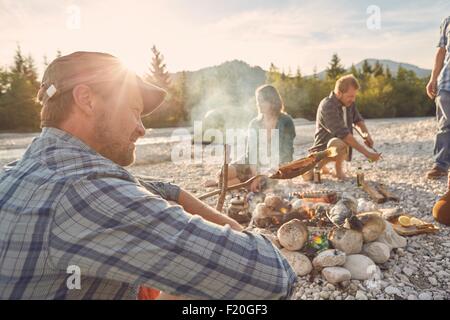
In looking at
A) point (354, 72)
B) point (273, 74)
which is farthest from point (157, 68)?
point (354, 72)

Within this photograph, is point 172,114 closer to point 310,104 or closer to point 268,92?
point 310,104

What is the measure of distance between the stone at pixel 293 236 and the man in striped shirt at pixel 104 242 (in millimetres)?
1940

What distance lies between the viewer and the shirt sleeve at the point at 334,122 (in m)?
5.55

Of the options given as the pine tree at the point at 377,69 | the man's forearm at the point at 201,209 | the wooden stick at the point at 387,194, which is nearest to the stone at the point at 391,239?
the wooden stick at the point at 387,194

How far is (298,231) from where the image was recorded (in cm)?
298

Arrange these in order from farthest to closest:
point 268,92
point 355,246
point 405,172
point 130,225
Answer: point 405,172
point 268,92
point 355,246
point 130,225

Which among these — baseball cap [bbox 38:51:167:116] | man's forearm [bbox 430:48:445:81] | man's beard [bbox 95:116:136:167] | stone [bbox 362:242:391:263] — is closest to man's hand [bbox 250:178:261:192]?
stone [bbox 362:242:391:263]

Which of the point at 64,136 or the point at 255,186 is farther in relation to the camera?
the point at 255,186

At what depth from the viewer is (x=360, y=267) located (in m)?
2.75

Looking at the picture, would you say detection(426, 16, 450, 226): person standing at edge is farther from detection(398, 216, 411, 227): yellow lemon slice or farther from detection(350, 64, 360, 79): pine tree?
detection(350, 64, 360, 79): pine tree

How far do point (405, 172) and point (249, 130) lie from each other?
3.46m

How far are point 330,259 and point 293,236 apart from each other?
373mm

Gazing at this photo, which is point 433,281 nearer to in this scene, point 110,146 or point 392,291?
point 392,291
